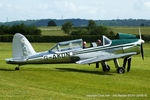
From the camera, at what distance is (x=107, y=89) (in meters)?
12.4

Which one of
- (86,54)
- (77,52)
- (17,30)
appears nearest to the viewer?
(77,52)

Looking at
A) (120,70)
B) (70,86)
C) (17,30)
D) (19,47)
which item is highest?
(19,47)

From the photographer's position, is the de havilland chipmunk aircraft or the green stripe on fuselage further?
the green stripe on fuselage

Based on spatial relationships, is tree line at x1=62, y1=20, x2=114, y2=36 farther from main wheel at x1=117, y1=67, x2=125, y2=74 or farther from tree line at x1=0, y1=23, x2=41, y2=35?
main wheel at x1=117, y1=67, x2=125, y2=74

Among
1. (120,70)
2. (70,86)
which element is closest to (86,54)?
(120,70)

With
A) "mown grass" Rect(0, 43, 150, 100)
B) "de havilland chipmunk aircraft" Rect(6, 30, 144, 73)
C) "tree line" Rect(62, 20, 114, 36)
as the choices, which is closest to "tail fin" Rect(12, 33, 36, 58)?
"de havilland chipmunk aircraft" Rect(6, 30, 144, 73)

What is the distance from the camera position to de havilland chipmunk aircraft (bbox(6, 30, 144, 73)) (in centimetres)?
1691

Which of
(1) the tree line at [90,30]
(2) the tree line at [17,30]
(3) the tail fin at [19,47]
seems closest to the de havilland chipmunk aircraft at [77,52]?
(3) the tail fin at [19,47]

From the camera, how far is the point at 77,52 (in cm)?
1773

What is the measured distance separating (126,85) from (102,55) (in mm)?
4592

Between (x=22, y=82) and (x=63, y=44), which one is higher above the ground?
(x=63, y=44)

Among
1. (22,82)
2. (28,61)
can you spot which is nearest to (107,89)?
(22,82)

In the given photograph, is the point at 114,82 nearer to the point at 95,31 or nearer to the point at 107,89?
the point at 107,89

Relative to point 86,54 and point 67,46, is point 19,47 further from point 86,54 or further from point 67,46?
point 86,54
